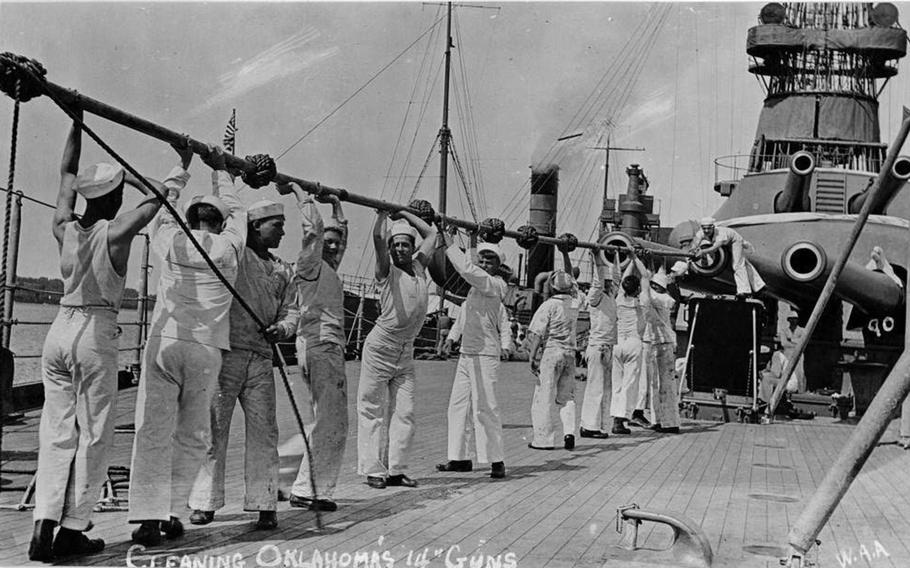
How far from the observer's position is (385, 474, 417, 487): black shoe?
7.09 meters

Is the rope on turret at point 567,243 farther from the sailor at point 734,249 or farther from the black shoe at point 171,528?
the black shoe at point 171,528

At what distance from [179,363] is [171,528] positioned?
83 centimetres

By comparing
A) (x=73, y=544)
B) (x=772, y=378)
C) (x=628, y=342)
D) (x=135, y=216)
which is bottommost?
(x=73, y=544)

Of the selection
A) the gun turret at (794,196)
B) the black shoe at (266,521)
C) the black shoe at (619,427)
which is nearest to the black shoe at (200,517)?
the black shoe at (266,521)

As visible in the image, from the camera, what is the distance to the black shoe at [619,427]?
37.7 ft

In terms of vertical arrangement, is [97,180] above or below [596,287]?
below

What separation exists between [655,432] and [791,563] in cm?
734

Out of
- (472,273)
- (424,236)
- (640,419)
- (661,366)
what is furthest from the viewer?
(640,419)

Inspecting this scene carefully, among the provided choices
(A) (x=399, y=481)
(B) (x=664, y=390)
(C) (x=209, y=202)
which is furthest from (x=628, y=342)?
(C) (x=209, y=202)

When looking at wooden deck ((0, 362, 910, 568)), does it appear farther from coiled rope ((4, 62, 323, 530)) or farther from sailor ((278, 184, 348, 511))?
coiled rope ((4, 62, 323, 530))

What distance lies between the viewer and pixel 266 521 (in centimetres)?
547

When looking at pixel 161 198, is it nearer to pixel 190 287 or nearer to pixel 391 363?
pixel 190 287

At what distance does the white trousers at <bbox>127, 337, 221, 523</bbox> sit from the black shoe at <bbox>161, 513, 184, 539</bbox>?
2.1 inches

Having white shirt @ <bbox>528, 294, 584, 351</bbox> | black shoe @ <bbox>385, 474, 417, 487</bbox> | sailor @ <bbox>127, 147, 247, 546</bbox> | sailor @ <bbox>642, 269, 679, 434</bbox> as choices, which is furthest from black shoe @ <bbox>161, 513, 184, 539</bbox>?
sailor @ <bbox>642, 269, 679, 434</bbox>
